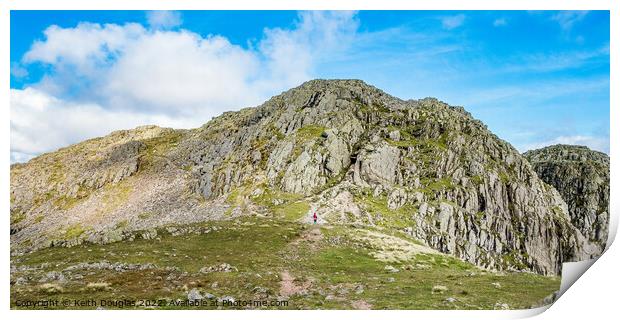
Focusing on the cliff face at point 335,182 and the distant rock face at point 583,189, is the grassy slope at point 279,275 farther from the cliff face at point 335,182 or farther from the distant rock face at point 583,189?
the distant rock face at point 583,189

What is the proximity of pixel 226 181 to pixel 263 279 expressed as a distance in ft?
198

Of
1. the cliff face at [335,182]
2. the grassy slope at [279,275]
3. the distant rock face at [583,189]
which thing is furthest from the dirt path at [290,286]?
the distant rock face at [583,189]

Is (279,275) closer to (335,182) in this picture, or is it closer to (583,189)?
(335,182)

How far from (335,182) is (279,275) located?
2003 inches

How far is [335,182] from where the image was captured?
Result: 94.3 metres

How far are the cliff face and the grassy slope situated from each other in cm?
1867

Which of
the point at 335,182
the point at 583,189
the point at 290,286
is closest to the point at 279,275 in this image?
the point at 290,286

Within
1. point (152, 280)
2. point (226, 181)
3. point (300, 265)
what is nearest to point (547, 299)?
point (300, 265)

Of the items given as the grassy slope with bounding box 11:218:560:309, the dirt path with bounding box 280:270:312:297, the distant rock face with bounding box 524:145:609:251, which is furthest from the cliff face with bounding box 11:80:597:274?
the distant rock face with bounding box 524:145:609:251

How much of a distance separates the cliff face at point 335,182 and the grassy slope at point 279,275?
61.2 feet

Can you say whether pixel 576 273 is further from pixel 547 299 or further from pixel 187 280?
pixel 187 280

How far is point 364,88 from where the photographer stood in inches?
5472

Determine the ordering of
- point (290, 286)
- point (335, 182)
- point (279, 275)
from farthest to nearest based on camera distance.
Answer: point (335, 182) < point (279, 275) < point (290, 286)

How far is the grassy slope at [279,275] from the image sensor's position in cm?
3794
